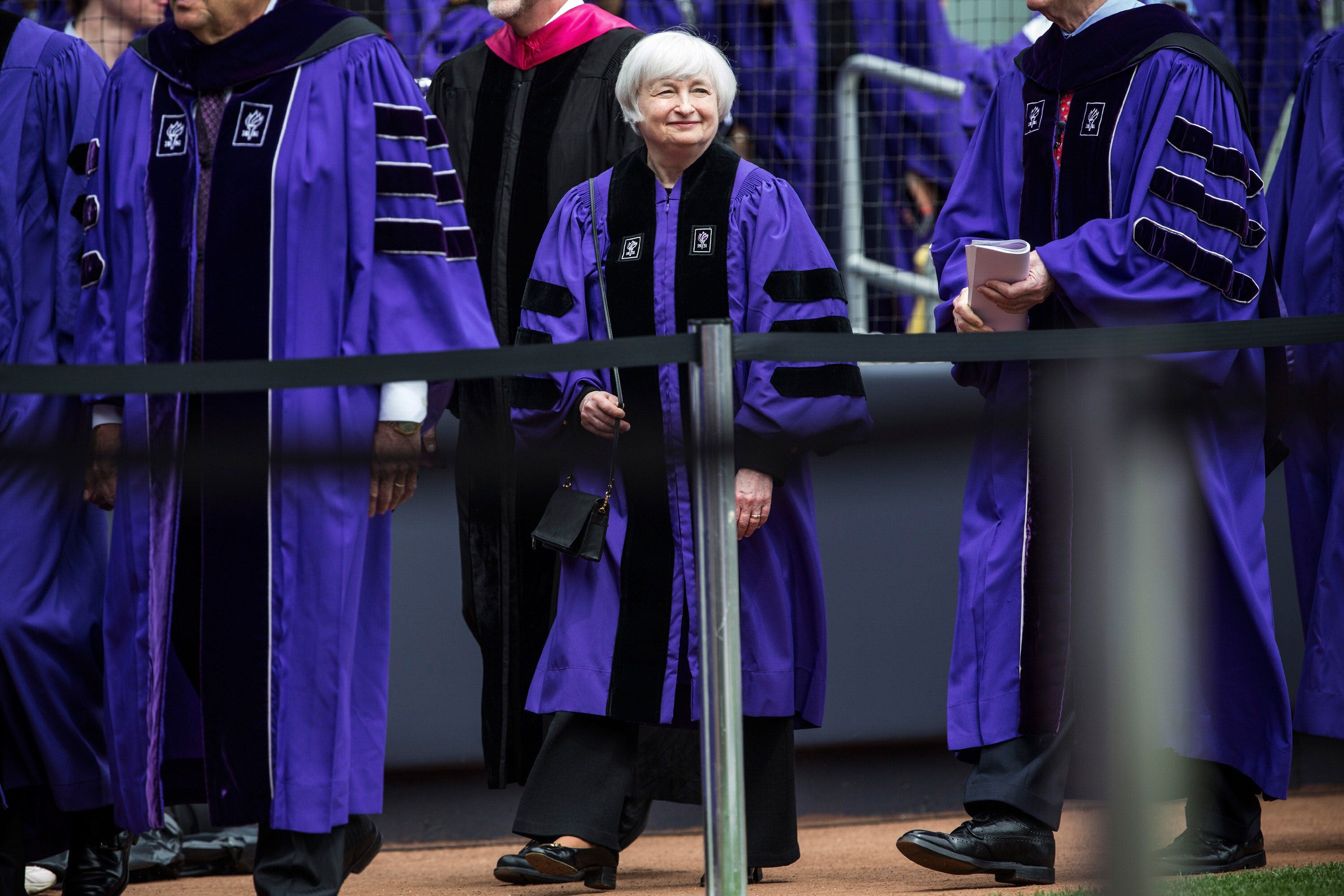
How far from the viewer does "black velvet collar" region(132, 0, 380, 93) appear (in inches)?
145

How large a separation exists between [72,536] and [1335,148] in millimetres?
3330

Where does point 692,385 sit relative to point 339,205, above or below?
below

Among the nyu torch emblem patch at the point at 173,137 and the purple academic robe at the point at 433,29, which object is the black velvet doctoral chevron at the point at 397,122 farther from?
the purple academic robe at the point at 433,29

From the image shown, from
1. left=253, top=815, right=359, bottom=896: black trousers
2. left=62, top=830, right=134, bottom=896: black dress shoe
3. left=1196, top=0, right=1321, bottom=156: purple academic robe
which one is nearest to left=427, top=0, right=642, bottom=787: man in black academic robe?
left=62, top=830, right=134, bottom=896: black dress shoe

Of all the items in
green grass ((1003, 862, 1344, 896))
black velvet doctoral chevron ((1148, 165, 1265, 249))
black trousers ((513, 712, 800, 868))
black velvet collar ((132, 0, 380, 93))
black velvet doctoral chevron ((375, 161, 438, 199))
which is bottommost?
green grass ((1003, 862, 1344, 896))

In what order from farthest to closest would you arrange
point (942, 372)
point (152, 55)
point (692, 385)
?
point (942, 372), point (152, 55), point (692, 385)

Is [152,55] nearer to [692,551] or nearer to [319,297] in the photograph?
[319,297]

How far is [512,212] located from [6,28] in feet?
4.37

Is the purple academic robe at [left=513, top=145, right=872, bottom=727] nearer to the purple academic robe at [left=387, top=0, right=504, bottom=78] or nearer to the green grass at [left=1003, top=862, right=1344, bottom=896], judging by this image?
the green grass at [left=1003, top=862, right=1344, bottom=896]

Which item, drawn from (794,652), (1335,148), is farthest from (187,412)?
(1335,148)

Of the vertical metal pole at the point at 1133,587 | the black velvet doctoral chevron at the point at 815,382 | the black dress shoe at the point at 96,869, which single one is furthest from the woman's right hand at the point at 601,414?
the vertical metal pole at the point at 1133,587

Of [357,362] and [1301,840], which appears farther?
[1301,840]

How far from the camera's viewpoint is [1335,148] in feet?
15.7

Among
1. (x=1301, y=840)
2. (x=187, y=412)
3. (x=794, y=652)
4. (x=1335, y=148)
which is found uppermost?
(x=1335, y=148)
